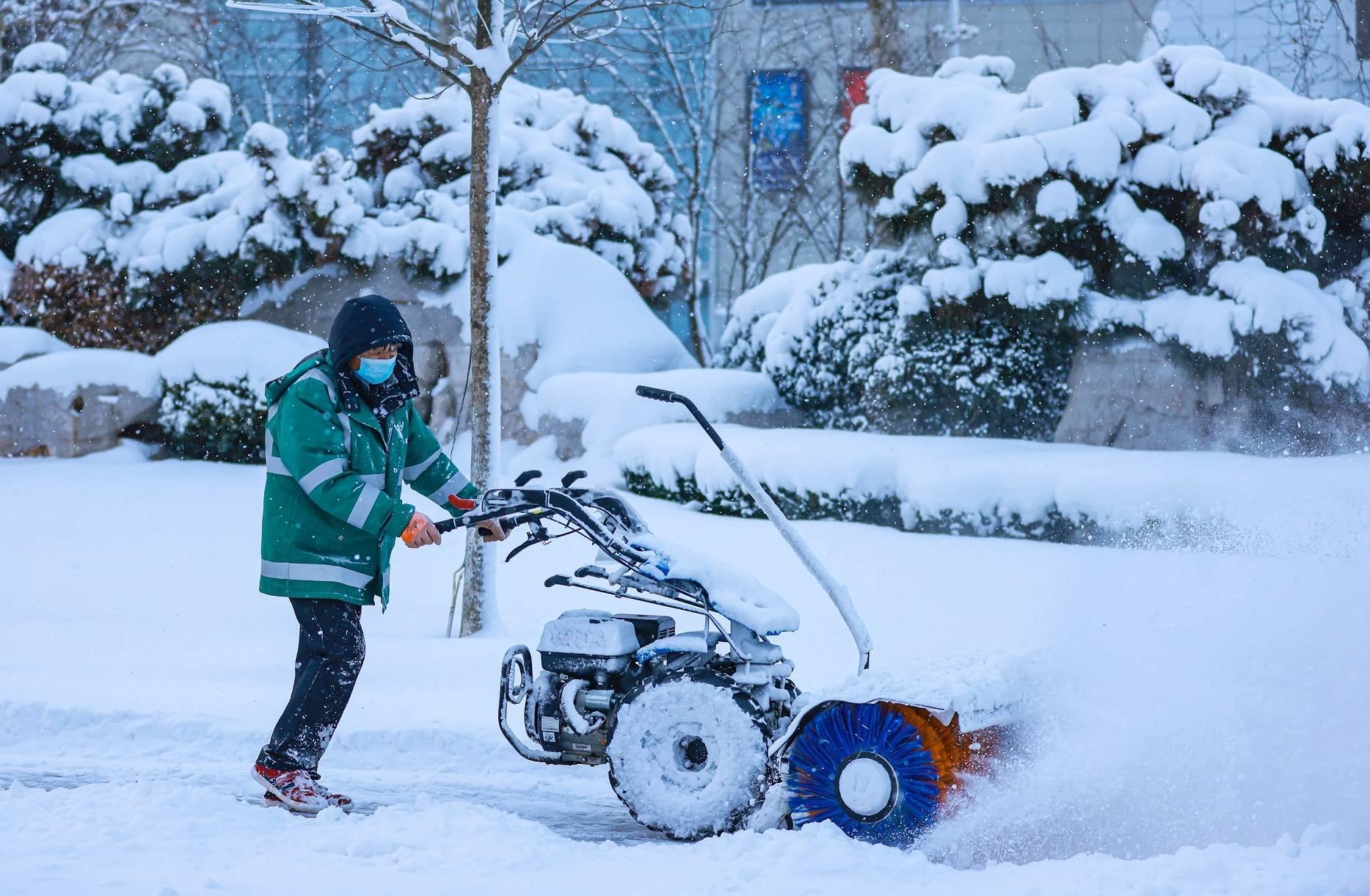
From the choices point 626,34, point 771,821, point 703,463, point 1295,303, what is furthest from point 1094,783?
point 626,34

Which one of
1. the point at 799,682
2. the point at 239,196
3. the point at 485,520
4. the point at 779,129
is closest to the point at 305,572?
the point at 485,520

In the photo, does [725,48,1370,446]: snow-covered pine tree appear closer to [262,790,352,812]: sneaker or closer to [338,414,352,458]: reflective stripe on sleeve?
[338,414,352,458]: reflective stripe on sleeve

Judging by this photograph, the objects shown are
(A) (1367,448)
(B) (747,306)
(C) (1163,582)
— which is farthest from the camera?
(B) (747,306)

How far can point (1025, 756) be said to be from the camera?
4.19 meters

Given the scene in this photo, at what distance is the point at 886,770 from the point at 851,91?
17625mm

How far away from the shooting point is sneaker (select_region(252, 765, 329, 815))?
4.18 meters

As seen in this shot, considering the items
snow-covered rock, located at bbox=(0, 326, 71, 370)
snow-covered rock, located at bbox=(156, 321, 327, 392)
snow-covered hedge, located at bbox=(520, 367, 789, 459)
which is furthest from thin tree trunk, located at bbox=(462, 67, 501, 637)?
snow-covered rock, located at bbox=(0, 326, 71, 370)

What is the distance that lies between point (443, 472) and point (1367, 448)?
902 cm

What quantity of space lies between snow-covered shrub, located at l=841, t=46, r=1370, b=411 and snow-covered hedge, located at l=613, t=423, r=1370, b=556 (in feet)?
3.71

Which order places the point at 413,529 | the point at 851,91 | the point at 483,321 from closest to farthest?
the point at 413,529 → the point at 483,321 → the point at 851,91

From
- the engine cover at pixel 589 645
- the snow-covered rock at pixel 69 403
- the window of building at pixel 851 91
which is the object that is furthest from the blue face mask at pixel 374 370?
the window of building at pixel 851 91

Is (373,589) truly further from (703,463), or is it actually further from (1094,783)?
(703,463)

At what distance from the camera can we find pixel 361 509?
13.1ft

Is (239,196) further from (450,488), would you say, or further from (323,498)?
(323,498)
